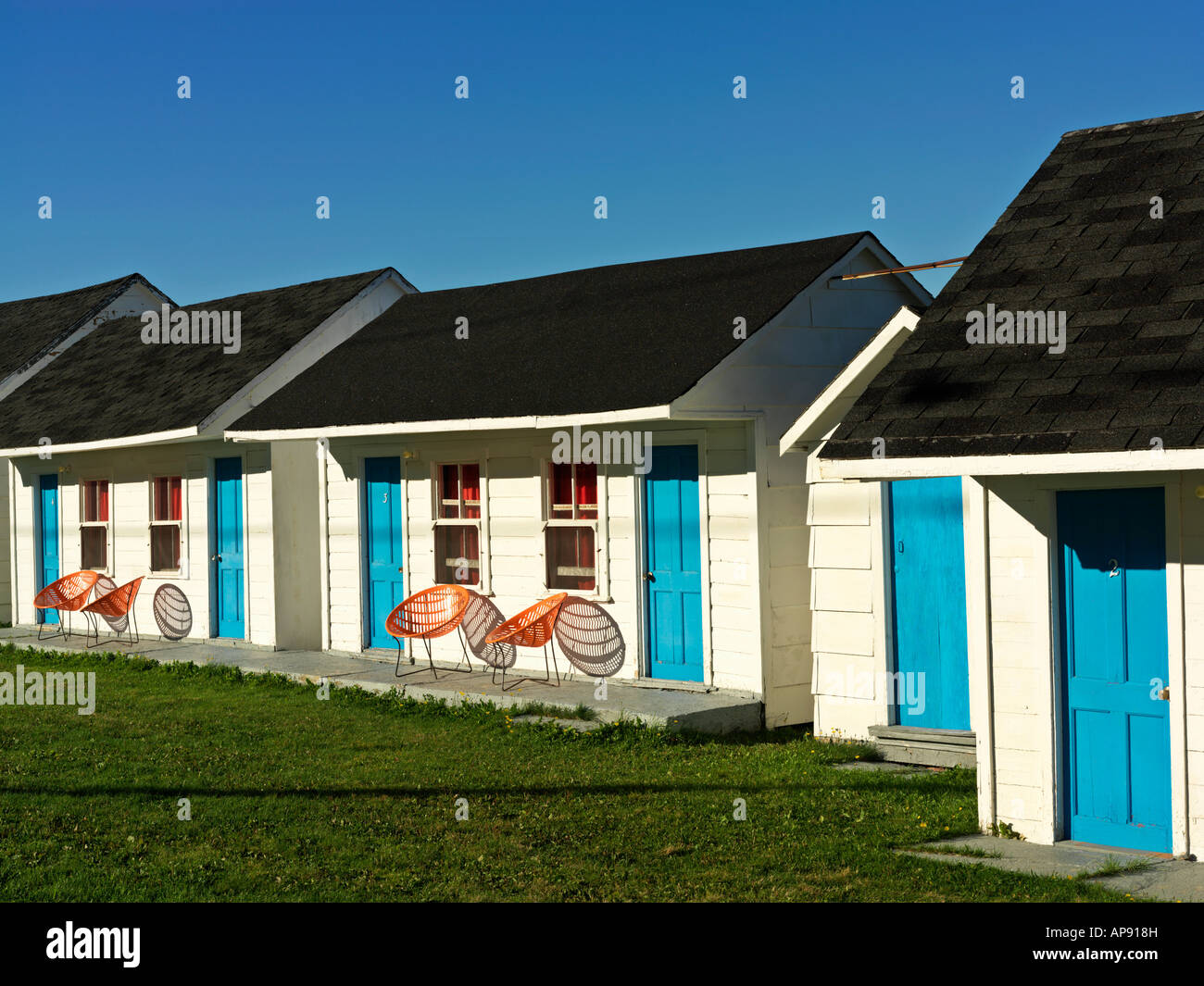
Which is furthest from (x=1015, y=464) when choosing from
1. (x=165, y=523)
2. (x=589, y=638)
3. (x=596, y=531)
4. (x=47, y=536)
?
(x=47, y=536)

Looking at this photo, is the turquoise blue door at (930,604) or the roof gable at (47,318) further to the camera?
the roof gable at (47,318)

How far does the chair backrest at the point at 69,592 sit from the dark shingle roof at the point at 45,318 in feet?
16.0

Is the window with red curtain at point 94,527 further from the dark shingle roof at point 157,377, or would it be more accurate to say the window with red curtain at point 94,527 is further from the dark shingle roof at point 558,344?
the dark shingle roof at point 558,344

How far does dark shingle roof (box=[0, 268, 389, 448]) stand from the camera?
1725 centimetres

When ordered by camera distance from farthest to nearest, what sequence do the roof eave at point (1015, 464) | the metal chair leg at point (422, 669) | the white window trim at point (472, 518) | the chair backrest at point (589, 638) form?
the white window trim at point (472, 518), the metal chair leg at point (422, 669), the chair backrest at point (589, 638), the roof eave at point (1015, 464)

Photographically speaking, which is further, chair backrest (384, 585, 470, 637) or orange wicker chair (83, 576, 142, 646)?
orange wicker chair (83, 576, 142, 646)

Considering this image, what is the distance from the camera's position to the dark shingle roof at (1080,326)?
704cm

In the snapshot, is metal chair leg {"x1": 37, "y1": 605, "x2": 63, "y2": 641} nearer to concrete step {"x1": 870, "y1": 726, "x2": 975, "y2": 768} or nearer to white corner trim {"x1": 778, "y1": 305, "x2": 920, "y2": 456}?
white corner trim {"x1": 778, "y1": 305, "x2": 920, "y2": 456}

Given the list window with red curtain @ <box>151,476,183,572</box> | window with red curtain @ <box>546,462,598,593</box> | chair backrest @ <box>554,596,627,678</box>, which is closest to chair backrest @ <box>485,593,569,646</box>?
chair backrest @ <box>554,596,627,678</box>

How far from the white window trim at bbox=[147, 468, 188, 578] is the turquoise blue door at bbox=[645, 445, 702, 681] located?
7.69 metres

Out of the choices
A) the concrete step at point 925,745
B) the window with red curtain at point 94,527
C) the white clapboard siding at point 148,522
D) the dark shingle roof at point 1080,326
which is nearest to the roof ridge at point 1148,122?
the dark shingle roof at point 1080,326

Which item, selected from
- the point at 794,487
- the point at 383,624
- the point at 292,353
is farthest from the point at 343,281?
the point at 794,487

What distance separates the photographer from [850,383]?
35.7 ft

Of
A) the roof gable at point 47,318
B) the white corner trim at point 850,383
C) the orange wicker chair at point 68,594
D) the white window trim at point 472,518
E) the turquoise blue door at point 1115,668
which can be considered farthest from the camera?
the roof gable at point 47,318
